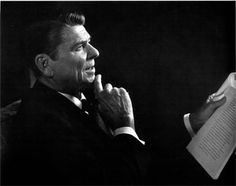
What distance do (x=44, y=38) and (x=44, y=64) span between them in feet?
0.46

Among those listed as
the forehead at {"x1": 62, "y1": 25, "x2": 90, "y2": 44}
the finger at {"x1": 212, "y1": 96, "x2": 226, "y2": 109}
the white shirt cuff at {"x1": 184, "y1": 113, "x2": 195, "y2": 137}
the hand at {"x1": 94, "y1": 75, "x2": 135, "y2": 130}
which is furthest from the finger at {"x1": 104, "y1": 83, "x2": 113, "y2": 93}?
the finger at {"x1": 212, "y1": 96, "x2": 226, "y2": 109}

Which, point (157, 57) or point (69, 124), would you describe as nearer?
point (69, 124)

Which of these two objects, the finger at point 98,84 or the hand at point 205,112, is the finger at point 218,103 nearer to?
the hand at point 205,112

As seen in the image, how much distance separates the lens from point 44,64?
1938 mm

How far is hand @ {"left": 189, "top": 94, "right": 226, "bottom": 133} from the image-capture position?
203 cm

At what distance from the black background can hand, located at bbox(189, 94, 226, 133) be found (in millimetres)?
42

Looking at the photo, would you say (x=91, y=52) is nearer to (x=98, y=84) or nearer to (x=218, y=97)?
(x=98, y=84)

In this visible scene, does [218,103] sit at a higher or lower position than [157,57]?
lower

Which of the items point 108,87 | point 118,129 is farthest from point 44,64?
point 118,129

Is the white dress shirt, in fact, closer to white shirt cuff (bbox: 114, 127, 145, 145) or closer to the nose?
white shirt cuff (bbox: 114, 127, 145, 145)

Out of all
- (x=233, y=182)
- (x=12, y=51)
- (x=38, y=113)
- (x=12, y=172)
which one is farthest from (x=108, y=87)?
(x=233, y=182)

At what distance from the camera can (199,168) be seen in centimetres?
201

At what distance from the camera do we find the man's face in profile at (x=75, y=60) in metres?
1.96

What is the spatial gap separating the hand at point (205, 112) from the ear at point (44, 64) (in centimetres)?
85
